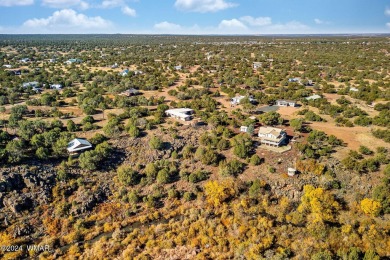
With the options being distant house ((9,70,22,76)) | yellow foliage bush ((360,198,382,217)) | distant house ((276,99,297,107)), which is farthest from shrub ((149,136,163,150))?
distant house ((9,70,22,76))

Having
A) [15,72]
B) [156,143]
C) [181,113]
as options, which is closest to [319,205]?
[156,143]

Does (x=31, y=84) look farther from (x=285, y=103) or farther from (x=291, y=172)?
(x=291, y=172)

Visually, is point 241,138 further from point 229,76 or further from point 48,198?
point 229,76

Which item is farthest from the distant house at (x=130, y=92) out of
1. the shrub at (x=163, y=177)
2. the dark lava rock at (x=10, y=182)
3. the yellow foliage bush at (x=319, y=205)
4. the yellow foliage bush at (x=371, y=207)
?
the yellow foliage bush at (x=371, y=207)

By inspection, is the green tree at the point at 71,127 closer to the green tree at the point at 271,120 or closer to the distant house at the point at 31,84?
the green tree at the point at 271,120

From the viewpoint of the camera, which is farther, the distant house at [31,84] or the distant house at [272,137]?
the distant house at [31,84]

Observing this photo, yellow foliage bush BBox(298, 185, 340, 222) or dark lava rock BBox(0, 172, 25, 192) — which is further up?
dark lava rock BBox(0, 172, 25, 192)

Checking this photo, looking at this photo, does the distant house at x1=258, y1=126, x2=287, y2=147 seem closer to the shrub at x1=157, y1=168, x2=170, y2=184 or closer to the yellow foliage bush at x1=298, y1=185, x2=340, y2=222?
the yellow foliage bush at x1=298, y1=185, x2=340, y2=222
